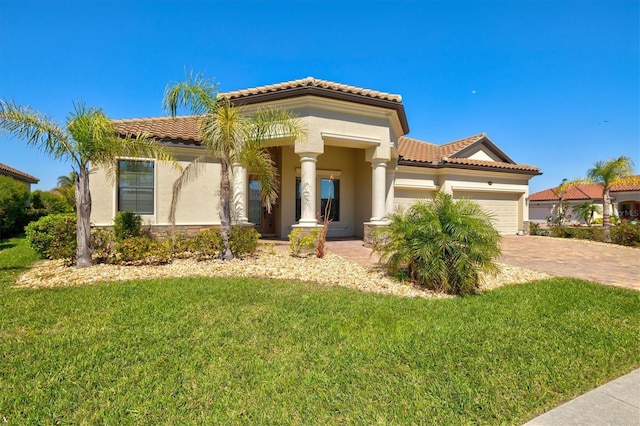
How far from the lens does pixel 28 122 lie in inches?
278

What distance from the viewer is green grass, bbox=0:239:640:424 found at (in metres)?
2.83

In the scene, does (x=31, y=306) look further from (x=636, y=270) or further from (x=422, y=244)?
(x=636, y=270)

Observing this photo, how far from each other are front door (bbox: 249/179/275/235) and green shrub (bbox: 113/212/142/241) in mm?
5170

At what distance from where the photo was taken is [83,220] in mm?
7738

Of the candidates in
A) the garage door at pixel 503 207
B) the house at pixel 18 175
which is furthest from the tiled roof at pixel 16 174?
the garage door at pixel 503 207

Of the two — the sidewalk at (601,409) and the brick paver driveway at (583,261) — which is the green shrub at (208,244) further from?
the brick paver driveway at (583,261)

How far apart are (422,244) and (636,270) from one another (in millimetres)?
8455

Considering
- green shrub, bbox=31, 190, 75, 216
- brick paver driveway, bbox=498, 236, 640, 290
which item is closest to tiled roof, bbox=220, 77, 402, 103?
brick paver driveway, bbox=498, 236, 640, 290

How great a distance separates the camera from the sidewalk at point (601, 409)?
276 cm

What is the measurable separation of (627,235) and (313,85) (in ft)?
58.9

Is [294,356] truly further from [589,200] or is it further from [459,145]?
[589,200]

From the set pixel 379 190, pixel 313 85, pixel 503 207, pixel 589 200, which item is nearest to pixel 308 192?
pixel 379 190

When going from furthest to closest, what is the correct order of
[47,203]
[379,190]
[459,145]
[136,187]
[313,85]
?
[47,203] → [459,145] → [379,190] → [136,187] → [313,85]

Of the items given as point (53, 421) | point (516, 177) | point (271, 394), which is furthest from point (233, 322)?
point (516, 177)
